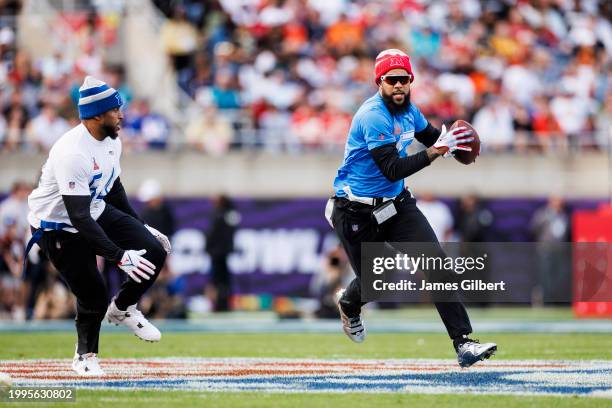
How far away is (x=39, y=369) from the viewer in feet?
33.2

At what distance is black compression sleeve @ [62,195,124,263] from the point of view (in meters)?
9.38

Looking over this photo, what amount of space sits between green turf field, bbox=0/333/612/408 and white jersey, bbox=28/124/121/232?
1771 mm

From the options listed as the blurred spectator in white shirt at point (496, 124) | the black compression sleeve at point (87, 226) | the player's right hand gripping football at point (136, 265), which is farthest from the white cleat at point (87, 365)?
the blurred spectator in white shirt at point (496, 124)

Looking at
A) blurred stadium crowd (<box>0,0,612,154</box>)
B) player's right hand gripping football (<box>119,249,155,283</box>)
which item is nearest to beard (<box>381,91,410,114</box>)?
player's right hand gripping football (<box>119,249,155,283</box>)

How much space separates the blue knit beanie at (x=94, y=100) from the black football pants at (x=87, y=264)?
2.88ft

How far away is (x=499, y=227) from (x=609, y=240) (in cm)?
417

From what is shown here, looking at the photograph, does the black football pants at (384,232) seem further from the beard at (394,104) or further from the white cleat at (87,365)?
the white cleat at (87,365)

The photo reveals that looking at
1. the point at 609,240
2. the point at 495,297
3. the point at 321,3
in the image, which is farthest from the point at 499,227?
the point at 321,3

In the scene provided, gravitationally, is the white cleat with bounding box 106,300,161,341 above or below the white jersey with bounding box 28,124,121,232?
below

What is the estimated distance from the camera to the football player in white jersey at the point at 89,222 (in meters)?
9.45

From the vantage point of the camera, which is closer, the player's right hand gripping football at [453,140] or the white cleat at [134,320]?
the player's right hand gripping football at [453,140]

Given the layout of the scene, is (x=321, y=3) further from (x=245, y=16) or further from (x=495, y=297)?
(x=495, y=297)

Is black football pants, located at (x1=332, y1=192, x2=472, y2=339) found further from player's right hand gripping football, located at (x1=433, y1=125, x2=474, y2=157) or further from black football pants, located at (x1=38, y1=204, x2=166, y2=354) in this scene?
black football pants, located at (x1=38, y1=204, x2=166, y2=354)

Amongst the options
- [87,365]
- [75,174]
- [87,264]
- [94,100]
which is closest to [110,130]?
[94,100]
